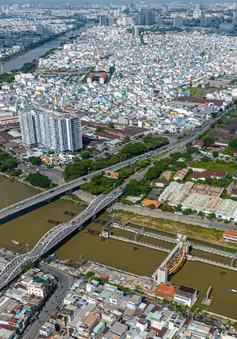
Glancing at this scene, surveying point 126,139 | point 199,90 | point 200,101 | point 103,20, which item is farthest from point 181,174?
point 103,20

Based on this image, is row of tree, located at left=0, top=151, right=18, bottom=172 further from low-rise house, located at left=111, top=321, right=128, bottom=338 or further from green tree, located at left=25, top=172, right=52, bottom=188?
low-rise house, located at left=111, top=321, right=128, bottom=338

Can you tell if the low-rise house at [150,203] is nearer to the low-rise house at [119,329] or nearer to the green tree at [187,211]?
the green tree at [187,211]

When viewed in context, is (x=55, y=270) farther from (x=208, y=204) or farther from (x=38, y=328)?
(x=208, y=204)

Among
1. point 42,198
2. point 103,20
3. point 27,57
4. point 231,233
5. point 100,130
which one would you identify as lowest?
point 231,233

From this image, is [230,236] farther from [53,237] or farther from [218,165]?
[218,165]

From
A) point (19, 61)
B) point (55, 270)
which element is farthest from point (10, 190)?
point (19, 61)

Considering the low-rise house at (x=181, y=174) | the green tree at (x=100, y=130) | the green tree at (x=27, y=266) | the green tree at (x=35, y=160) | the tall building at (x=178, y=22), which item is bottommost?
the green tree at (x=27, y=266)

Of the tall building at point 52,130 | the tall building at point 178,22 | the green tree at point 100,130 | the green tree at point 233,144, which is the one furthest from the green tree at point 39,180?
the tall building at point 178,22

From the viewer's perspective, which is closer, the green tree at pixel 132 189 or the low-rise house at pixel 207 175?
the green tree at pixel 132 189
